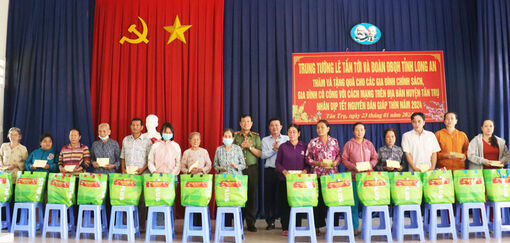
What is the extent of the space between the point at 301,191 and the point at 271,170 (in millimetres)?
1066

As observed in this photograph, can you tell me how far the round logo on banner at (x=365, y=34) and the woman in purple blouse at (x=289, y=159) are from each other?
2.08 m

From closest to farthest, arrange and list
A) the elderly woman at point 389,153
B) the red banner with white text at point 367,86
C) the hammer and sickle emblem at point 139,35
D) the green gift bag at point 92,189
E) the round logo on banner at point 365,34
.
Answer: the green gift bag at point 92,189
the elderly woman at point 389,153
the red banner with white text at point 367,86
the round logo on banner at point 365,34
the hammer and sickle emblem at point 139,35

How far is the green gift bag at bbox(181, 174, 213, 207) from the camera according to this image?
439cm

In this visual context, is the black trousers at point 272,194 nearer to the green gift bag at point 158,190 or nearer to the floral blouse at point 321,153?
the floral blouse at point 321,153

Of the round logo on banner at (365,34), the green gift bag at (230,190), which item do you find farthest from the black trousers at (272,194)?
the round logo on banner at (365,34)

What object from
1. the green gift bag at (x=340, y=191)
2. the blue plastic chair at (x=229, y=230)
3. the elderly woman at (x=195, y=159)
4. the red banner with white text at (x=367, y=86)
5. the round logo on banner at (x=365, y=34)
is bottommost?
the blue plastic chair at (x=229, y=230)

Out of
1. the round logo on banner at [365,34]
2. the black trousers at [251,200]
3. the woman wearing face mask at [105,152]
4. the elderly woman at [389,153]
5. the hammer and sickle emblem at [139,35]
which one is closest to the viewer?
the elderly woman at [389,153]

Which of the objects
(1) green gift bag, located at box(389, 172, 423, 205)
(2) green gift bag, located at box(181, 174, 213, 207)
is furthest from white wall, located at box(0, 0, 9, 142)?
(1) green gift bag, located at box(389, 172, 423, 205)

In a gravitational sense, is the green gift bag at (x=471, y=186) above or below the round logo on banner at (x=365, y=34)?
below

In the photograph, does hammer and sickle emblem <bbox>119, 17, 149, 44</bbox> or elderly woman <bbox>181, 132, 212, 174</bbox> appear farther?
hammer and sickle emblem <bbox>119, 17, 149, 44</bbox>

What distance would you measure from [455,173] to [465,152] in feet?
2.86

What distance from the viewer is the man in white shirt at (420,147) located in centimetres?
495

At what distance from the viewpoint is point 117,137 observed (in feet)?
20.2

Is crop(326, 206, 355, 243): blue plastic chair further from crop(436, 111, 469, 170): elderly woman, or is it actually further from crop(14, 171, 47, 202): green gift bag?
Result: crop(14, 171, 47, 202): green gift bag
